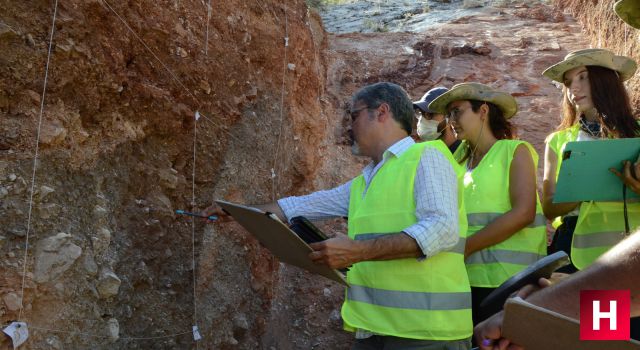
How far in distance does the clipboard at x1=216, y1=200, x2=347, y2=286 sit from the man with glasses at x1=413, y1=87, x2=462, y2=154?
6.06 ft

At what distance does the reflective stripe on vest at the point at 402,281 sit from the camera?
267 centimetres

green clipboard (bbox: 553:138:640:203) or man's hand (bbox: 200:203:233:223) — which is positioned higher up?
green clipboard (bbox: 553:138:640:203)

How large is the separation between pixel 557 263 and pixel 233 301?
9.36 ft

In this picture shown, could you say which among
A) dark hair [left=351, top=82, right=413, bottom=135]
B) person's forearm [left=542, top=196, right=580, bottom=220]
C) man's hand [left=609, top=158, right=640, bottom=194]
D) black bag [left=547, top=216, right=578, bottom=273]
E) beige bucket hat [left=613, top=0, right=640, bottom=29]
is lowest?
black bag [left=547, top=216, right=578, bottom=273]

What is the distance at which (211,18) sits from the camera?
15.3 ft

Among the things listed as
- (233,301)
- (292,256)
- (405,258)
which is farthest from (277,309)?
(405,258)

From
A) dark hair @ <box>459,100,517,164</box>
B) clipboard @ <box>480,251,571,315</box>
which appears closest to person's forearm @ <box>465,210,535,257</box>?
dark hair @ <box>459,100,517,164</box>

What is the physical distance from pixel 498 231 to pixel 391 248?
102 cm

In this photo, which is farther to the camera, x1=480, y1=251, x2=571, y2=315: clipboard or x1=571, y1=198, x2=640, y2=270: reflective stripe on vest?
x1=571, y1=198, x2=640, y2=270: reflective stripe on vest

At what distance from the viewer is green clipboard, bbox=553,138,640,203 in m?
2.98

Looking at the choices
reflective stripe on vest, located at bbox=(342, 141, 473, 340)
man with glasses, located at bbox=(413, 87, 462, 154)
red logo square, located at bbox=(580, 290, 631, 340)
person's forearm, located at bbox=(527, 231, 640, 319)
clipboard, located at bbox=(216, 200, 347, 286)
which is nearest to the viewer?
person's forearm, located at bbox=(527, 231, 640, 319)

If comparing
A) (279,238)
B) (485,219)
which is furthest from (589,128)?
(279,238)

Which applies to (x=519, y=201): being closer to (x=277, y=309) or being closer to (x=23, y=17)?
(x=277, y=309)

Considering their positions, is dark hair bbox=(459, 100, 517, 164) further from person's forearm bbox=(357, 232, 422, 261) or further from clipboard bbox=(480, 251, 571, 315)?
clipboard bbox=(480, 251, 571, 315)
